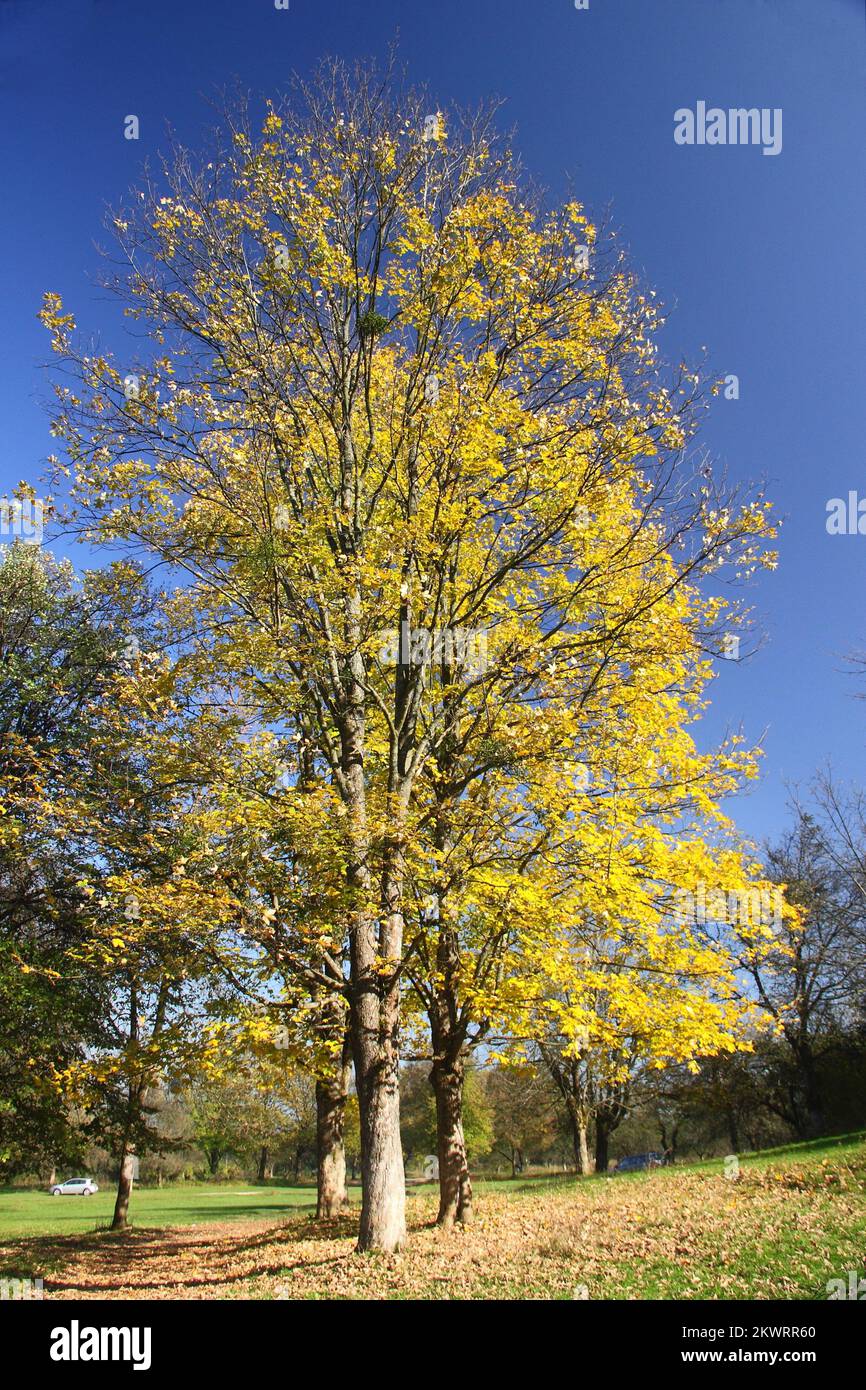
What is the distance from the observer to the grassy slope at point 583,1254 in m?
6.96

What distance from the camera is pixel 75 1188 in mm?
59438

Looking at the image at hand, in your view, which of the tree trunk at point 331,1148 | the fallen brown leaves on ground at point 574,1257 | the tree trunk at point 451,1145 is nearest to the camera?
the fallen brown leaves on ground at point 574,1257

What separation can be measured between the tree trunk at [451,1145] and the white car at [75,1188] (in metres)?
58.6

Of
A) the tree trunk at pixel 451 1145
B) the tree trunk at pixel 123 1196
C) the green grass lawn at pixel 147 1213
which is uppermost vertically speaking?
the tree trunk at pixel 451 1145

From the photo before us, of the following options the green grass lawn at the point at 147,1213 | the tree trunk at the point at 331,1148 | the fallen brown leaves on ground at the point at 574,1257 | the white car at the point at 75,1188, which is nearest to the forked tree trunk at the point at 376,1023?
the fallen brown leaves on ground at the point at 574,1257

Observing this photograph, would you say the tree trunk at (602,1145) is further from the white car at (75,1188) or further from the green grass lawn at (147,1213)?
the white car at (75,1188)

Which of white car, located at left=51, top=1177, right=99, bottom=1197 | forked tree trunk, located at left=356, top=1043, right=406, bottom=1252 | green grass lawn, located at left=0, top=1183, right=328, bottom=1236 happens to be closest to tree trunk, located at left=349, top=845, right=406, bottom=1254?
forked tree trunk, located at left=356, top=1043, right=406, bottom=1252

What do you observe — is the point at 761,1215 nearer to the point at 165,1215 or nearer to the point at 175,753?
the point at 175,753

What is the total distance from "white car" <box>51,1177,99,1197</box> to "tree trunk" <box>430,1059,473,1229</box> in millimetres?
58603

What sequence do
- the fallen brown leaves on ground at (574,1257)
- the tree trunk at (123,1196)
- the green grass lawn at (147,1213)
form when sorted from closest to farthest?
the fallen brown leaves on ground at (574,1257)
the tree trunk at (123,1196)
the green grass lawn at (147,1213)

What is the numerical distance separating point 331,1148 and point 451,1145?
6.61 metres

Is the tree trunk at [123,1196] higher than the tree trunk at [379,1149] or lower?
lower

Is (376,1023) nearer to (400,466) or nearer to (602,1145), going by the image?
(400,466)

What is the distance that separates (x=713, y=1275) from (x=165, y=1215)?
31228 mm
